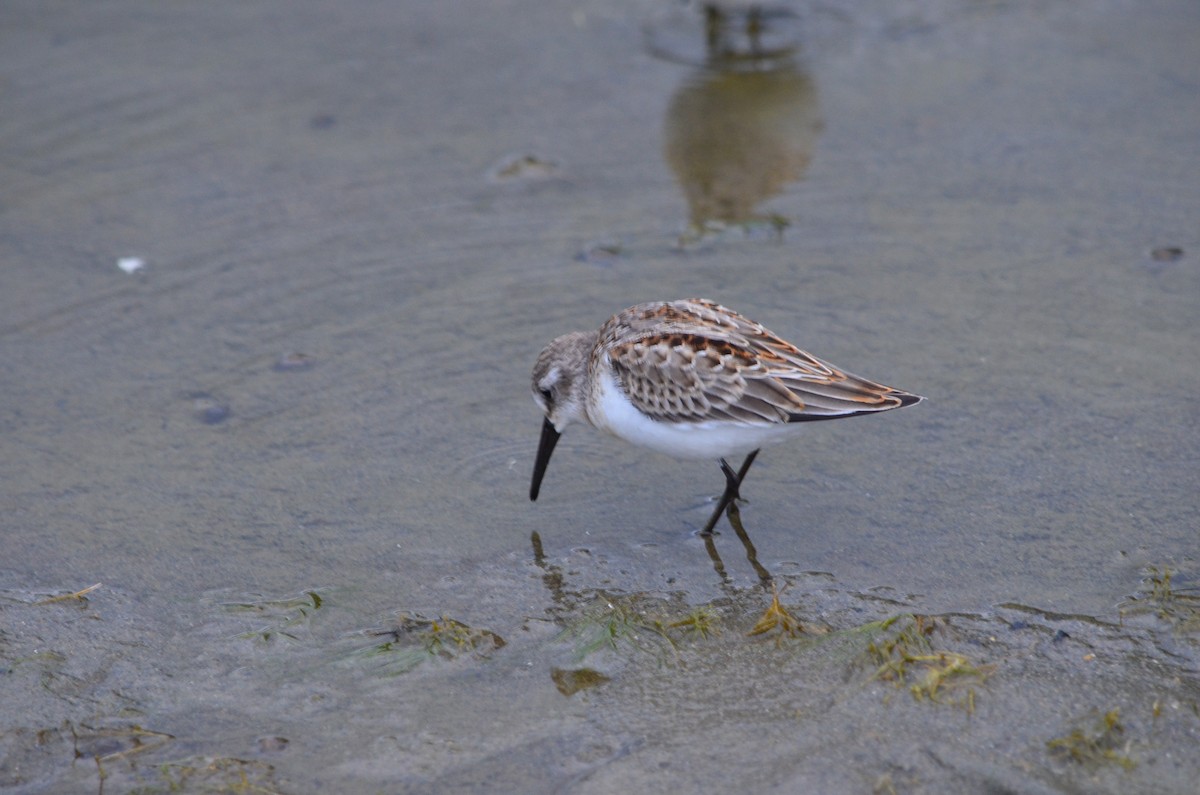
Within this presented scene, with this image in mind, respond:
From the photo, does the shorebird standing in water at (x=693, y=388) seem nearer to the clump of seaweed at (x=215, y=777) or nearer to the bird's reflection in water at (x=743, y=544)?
the bird's reflection in water at (x=743, y=544)

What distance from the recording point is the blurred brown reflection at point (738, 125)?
26.1ft

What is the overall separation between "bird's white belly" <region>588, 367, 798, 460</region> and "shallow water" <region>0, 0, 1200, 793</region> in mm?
424

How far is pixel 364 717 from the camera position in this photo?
4.31 meters

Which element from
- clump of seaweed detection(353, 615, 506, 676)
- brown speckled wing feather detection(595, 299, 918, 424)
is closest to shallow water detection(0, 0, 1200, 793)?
clump of seaweed detection(353, 615, 506, 676)

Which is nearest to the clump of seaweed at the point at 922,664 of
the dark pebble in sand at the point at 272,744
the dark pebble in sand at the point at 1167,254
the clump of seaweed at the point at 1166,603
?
the clump of seaweed at the point at 1166,603

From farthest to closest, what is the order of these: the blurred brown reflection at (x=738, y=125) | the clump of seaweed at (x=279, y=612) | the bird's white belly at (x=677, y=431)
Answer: the blurred brown reflection at (x=738, y=125)
the bird's white belly at (x=677, y=431)
the clump of seaweed at (x=279, y=612)

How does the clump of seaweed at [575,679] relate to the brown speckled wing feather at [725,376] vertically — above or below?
below

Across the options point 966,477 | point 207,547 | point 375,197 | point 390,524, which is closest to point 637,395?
point 390,524

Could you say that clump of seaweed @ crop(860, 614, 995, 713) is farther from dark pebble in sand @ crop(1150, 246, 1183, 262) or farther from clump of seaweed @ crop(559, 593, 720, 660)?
dark pebble in sand @ crop(1150, 246, 1183, 262)

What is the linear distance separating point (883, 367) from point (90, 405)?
3.97m

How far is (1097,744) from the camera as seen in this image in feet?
13.0

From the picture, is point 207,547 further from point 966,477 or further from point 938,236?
point 938,236

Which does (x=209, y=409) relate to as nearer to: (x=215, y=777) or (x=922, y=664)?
(x=215, y=777)

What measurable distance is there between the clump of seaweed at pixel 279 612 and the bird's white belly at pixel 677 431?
1421mm
